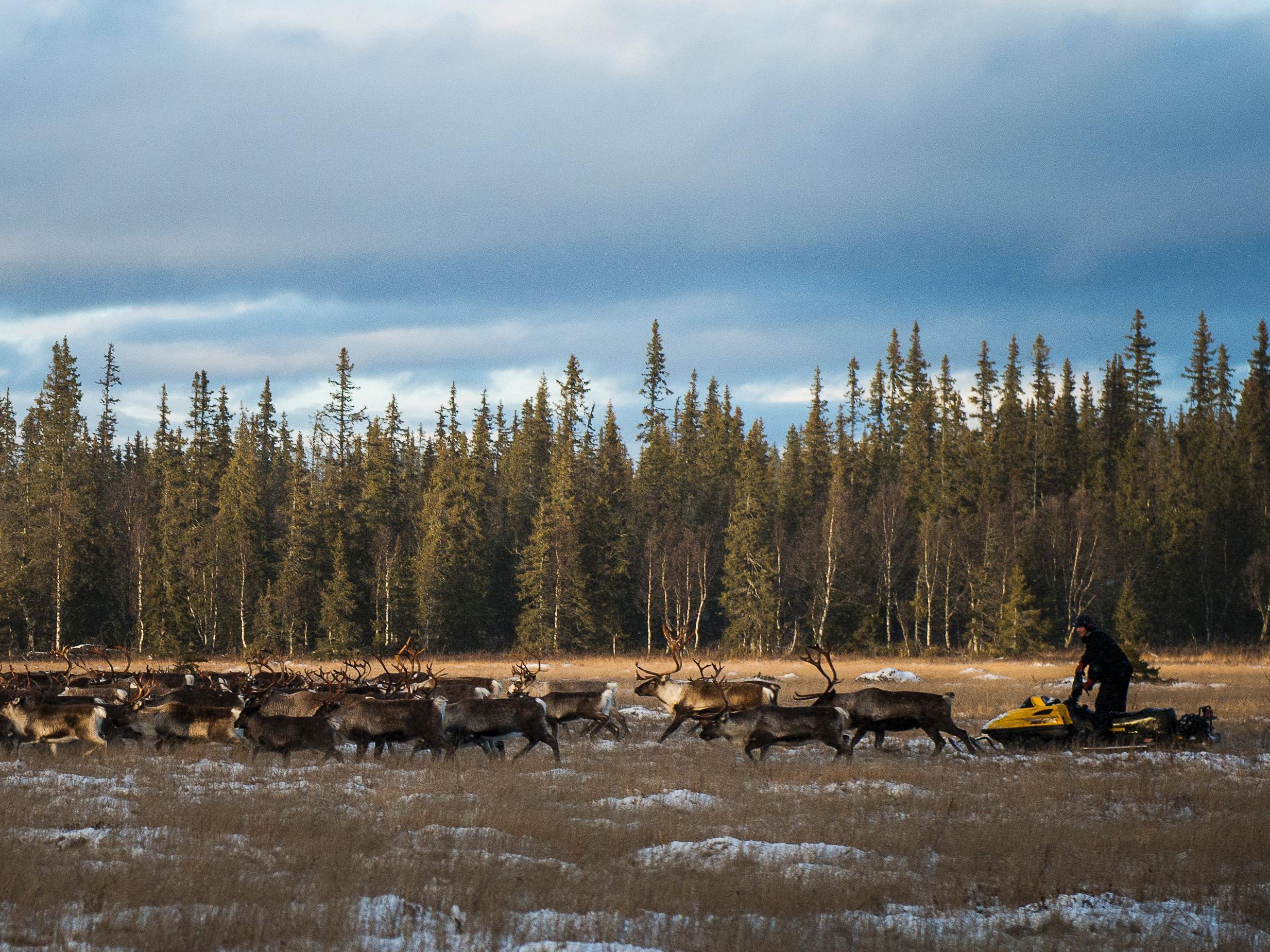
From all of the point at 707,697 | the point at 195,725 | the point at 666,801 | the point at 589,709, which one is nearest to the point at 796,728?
the point at 707,697

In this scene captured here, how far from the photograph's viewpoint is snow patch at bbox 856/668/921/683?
31608mm

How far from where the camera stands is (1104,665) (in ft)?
48.6

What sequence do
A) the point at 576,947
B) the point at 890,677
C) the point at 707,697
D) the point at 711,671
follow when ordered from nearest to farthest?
the point at 576,947
the point at 707,697
the point at 890,677
the point at 711,671

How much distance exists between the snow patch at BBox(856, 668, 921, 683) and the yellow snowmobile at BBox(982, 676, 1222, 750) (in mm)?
15806

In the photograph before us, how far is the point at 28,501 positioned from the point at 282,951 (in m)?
51.6

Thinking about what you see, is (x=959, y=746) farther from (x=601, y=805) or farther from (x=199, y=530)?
(x=199, y=530)

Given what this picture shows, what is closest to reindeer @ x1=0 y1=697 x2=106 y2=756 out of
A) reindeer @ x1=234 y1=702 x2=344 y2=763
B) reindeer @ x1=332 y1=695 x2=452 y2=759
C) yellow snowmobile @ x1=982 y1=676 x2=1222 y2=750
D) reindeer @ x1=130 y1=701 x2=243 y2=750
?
reindeer @ x1=130 y1=701 x2=243 y2=750

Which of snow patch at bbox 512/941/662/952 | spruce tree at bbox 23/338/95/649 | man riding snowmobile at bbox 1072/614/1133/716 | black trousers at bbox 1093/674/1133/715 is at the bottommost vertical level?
snow patch at bbox 512/941/662/952

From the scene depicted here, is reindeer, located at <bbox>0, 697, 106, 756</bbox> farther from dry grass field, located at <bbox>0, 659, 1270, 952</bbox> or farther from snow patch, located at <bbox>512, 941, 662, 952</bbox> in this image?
snow patch, located at <bbox>512, 941, 662, 952</bbox>

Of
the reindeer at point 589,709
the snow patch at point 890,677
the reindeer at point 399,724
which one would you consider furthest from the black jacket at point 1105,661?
the snow patch at point 890,677

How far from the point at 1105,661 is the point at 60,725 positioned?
570 inches

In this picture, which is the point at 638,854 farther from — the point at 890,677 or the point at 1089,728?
the point at 890,677

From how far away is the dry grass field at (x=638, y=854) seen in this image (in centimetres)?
666

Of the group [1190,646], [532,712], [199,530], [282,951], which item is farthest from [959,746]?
[199,530]
